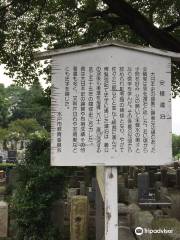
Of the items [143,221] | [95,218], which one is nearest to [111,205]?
[143,221]

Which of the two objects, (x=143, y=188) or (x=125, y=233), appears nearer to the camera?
(x=125, y=233)

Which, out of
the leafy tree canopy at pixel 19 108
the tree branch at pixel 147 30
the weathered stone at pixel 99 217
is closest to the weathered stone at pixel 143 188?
the weathered stone at pixel 99 217

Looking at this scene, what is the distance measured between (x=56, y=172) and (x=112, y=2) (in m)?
5.29

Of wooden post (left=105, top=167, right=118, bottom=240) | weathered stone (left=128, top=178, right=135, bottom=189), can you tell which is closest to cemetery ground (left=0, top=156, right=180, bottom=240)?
wooden post (left=105, top=167, right=118, bottom=240)

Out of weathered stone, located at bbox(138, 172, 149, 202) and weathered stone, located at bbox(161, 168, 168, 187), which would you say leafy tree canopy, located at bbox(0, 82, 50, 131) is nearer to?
weathered stone, located at bbox(161, 168, 168, 187)

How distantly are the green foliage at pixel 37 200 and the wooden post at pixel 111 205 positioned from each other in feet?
9.25

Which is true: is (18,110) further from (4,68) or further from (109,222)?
(109,222)

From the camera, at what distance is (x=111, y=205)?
16.4ft

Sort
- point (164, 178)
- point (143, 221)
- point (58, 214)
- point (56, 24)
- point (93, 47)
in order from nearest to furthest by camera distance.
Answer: point (93, 47), point (143, 221), point (58, 214), point (56, 24), point (164, 178)

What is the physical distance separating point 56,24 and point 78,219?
7500 millimetres

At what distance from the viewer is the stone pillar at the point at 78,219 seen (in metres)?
7.54

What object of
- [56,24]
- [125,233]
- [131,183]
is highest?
[56,24]
